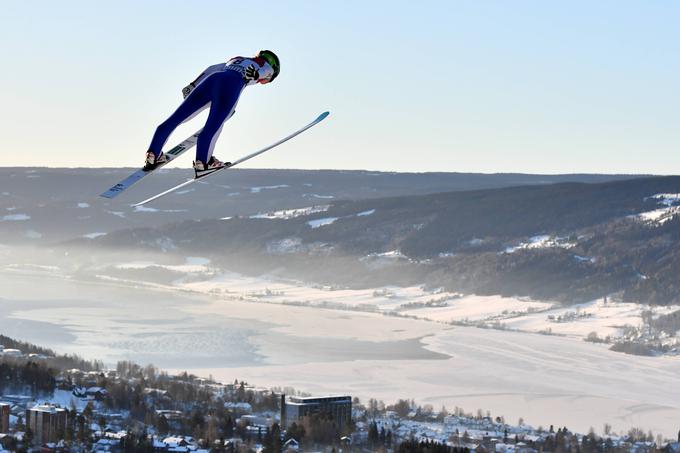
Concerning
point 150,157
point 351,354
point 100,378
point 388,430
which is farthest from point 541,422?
point 150,157

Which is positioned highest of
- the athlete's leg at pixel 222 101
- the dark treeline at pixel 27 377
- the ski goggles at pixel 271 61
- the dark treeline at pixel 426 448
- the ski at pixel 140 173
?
the ski goggles at pixel 271 61

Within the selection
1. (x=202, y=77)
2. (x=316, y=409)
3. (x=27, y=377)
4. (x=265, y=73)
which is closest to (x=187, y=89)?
(x=202, y=77)

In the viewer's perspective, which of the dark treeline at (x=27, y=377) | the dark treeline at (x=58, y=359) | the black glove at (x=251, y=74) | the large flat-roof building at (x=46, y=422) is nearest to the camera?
the black glove at (x=251, y=74)

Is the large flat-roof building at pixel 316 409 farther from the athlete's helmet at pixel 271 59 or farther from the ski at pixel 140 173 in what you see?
the athlete's helmet at pixel 271 59

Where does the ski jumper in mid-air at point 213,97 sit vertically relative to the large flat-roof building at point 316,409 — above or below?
above

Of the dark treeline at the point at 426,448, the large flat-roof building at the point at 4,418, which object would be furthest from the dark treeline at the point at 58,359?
the dark treeline at the point at 426,448

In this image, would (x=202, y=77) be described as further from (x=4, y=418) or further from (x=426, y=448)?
(x=4, y=418)

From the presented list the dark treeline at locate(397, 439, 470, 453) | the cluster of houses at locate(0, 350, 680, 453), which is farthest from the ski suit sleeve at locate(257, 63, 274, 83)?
the cluster of houses at locate(0, 350, 680, 453)
